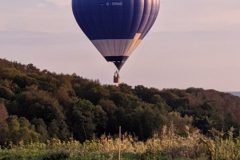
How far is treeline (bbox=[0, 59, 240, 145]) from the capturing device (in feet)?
169

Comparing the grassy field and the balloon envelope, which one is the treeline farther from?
the grassy field

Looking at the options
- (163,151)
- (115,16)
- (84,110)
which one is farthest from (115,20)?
(163,151)

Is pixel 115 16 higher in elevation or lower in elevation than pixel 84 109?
higher

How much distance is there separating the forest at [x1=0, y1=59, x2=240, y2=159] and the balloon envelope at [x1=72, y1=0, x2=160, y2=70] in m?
6.07

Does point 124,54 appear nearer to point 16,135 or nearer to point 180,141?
point 16,135

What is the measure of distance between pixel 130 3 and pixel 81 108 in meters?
21.0

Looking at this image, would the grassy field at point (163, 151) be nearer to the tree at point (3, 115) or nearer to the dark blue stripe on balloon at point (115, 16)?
the dark blue stripe on balloon at point (115, 16)

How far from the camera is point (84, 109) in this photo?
58219mm

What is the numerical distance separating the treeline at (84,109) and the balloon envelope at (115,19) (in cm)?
584

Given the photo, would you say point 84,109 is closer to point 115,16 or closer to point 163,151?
point 115,16

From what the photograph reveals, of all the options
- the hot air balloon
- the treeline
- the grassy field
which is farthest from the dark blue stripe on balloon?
the grassy field

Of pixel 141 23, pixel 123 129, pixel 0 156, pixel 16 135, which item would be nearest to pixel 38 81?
pixel 123 129

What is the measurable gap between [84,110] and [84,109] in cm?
32

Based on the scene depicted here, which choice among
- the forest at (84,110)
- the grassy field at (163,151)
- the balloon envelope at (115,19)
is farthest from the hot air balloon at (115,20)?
the grassy field at (163,151)
